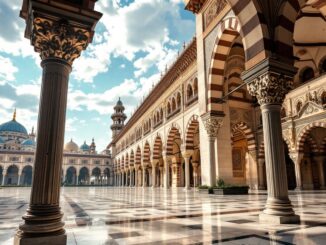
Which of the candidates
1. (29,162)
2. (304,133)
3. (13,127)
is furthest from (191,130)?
(13,127)

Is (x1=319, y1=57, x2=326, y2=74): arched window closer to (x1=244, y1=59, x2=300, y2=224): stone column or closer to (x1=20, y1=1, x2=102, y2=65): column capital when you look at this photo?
(x1=244, y1=59, x2=300, y2=224): stone column

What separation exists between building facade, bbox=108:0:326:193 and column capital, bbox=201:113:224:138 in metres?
0.04

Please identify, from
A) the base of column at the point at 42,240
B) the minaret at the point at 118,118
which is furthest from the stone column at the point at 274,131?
the minaret at the point at 118,118

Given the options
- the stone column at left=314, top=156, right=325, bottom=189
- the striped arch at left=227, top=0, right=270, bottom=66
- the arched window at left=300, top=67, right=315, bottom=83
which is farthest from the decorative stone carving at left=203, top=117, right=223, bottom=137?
the stone column at left=314, top=156, right=325, bottom=189

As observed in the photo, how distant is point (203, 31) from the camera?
36.7 feet

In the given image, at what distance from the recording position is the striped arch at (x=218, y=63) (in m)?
9.75

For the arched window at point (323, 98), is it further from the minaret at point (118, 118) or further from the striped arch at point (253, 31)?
the minaret at point (118, 118)

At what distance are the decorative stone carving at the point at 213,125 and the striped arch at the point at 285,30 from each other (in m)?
5.08

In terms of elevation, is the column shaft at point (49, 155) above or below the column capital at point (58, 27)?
below

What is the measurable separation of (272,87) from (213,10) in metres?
6.99

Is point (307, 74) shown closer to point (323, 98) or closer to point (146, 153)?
point (323, 98)

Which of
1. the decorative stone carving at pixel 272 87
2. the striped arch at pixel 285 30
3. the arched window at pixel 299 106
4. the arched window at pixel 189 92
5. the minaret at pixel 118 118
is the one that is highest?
the minaret at pixel 118 118

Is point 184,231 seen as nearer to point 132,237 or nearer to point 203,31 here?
A: point 132,237

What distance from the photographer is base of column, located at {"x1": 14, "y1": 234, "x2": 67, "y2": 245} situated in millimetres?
2441
